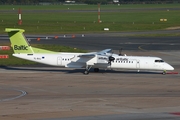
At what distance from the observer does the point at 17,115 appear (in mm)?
28766

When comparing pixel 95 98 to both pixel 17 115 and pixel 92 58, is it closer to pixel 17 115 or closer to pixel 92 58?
pixel 17 115

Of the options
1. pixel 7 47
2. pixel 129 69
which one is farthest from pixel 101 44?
pixel 129 69

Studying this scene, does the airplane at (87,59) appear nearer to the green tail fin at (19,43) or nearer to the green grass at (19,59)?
the green tail fin at (19,43)

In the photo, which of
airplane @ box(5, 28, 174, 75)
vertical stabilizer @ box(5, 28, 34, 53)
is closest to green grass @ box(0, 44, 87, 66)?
vertical stabilizer @ box(5, 28, 34, 53)

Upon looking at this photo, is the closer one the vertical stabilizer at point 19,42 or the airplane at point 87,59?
the airplane at point 87,59

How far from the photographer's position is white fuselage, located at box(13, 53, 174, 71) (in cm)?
4788

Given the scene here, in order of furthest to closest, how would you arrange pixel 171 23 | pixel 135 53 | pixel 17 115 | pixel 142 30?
1. pixel 171 23
2. pixel 142 30
3. pixel 135 53
4. pixel 17 115

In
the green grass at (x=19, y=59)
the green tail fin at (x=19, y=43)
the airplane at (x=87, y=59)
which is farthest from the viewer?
the green grass at (x=19, y=59)

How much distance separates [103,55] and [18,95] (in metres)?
13.9

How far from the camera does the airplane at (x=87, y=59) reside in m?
47.9

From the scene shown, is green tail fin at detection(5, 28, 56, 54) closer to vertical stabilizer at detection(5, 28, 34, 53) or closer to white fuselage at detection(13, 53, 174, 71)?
vertical stabilizer at detection(5, 28, 34, 53)

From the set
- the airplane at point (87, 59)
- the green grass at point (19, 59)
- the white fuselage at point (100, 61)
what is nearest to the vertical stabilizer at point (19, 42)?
the airplane at point (87, 59)

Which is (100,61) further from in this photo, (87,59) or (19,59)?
(19,59)

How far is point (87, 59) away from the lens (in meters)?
48.2
